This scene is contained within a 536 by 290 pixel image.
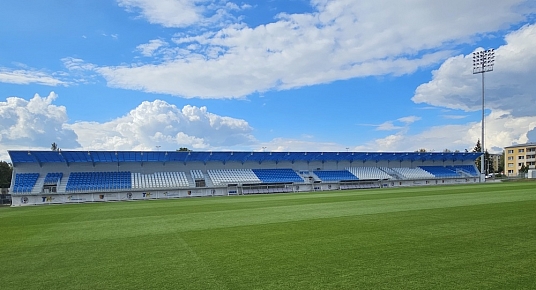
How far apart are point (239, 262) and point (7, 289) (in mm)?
4146

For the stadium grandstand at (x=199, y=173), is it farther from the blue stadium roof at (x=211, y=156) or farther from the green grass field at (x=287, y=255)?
the green grass field at (x=287, y=255)

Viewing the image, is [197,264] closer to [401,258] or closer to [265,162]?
[401,258]

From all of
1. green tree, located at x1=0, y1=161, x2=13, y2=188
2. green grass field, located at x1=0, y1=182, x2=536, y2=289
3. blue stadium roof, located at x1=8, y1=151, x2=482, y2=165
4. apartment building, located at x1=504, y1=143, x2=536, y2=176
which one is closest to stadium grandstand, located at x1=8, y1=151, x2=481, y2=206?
blue stadium roof, located at x1=8, y1=151, x2=482, y2=165

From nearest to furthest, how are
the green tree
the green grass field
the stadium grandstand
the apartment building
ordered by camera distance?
the green grass field → the stadium grandstand → the green tree → the apartment building

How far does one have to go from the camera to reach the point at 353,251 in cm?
833

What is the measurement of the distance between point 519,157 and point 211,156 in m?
91.0

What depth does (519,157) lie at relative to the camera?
9769cm

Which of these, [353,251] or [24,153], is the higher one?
[24,153]

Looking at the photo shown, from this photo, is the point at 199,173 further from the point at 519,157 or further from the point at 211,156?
the point at 519,157

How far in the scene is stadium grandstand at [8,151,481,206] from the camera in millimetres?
36250

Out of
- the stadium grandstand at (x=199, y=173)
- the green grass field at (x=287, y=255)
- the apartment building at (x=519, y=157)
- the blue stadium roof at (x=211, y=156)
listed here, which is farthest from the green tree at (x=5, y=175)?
the apartment building at (x=519, y=157)

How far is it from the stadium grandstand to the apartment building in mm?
50105

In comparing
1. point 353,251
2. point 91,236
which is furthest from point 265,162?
point 353,251

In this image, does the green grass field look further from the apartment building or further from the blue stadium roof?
the apartment building
